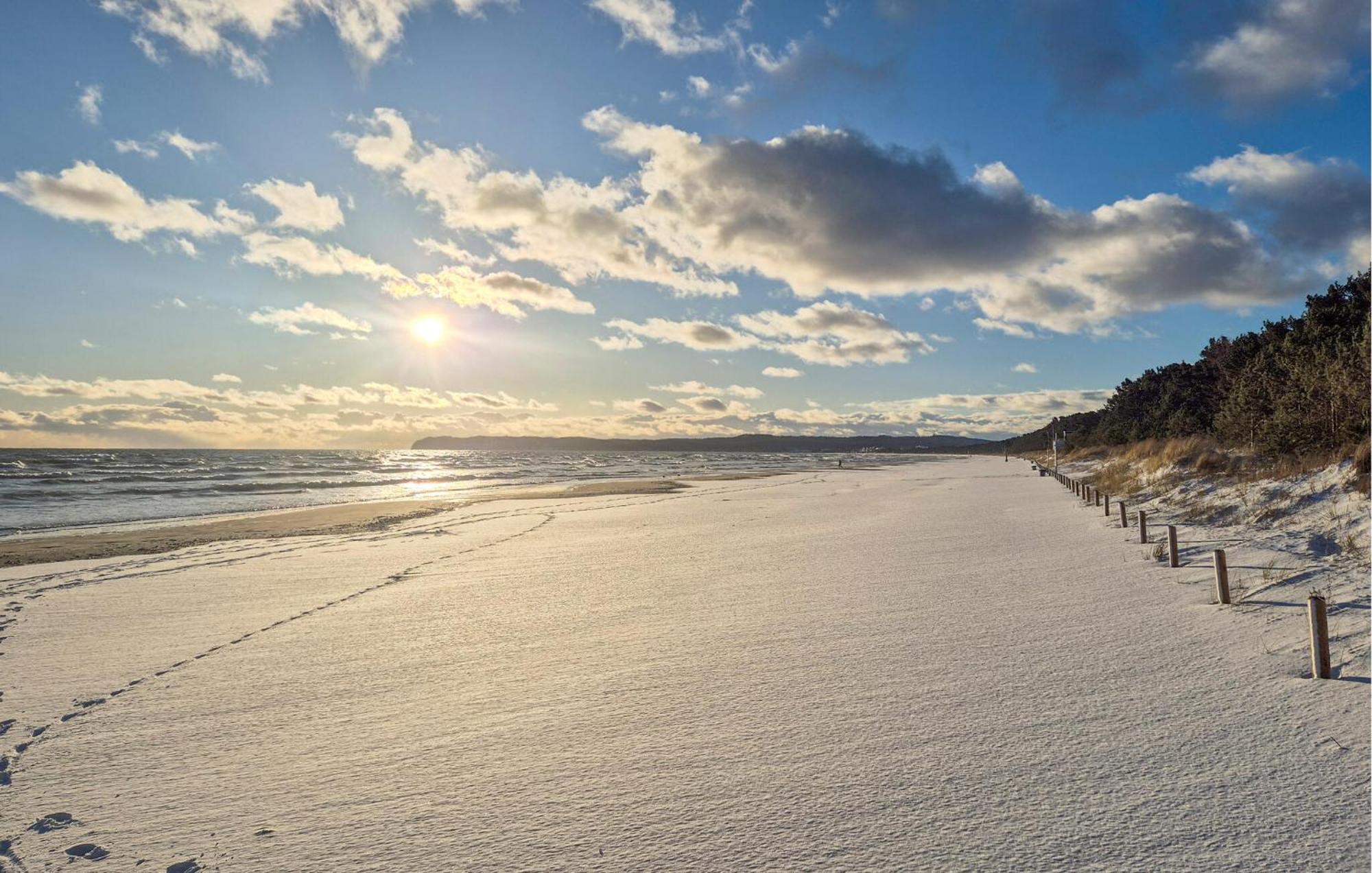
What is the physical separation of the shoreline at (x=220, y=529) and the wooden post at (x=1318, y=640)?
22183mm

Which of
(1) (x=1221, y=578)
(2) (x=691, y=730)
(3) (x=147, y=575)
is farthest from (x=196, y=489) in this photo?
(1) (x=1221, y=578)

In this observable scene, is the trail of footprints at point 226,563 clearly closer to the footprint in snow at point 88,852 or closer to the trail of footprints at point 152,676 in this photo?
the trail of footprints at point 152,676

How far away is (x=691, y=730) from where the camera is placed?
541cm

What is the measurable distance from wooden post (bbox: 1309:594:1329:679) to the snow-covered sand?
23 cm

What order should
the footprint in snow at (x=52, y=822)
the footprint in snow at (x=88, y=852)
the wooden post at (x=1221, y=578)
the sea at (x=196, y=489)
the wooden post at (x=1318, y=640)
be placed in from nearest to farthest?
the footprint in snow at (x=88, y=852) → the footprint in snow at (x=52, y=822) → the wooden post at (x=1318, y=640) → the wooden post at (x=1221, y=578) → the sea at (x=196, y=489)

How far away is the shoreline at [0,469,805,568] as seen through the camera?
59.6ft

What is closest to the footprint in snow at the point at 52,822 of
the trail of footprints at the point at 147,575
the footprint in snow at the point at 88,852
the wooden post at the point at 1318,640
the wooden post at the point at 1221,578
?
the trail of footprints at the point at 147,575

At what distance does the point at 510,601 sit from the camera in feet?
34.9

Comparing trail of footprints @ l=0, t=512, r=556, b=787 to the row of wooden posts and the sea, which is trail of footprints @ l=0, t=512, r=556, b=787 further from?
the sea

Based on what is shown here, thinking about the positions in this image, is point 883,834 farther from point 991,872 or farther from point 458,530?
point 458,530

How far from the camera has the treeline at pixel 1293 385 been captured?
56.5ft

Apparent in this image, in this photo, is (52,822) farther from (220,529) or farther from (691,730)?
(220,529)

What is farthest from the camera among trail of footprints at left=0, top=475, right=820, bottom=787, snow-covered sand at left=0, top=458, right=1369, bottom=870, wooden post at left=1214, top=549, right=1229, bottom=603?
wooden post at left=1214, top=549, right=1229, bottom=603

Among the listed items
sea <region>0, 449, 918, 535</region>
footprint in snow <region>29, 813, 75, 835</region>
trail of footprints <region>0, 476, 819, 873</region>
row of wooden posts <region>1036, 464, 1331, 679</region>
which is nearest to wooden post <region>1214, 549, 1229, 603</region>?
row of wooden posts <region>1036, 464, 1331, 679</region>
